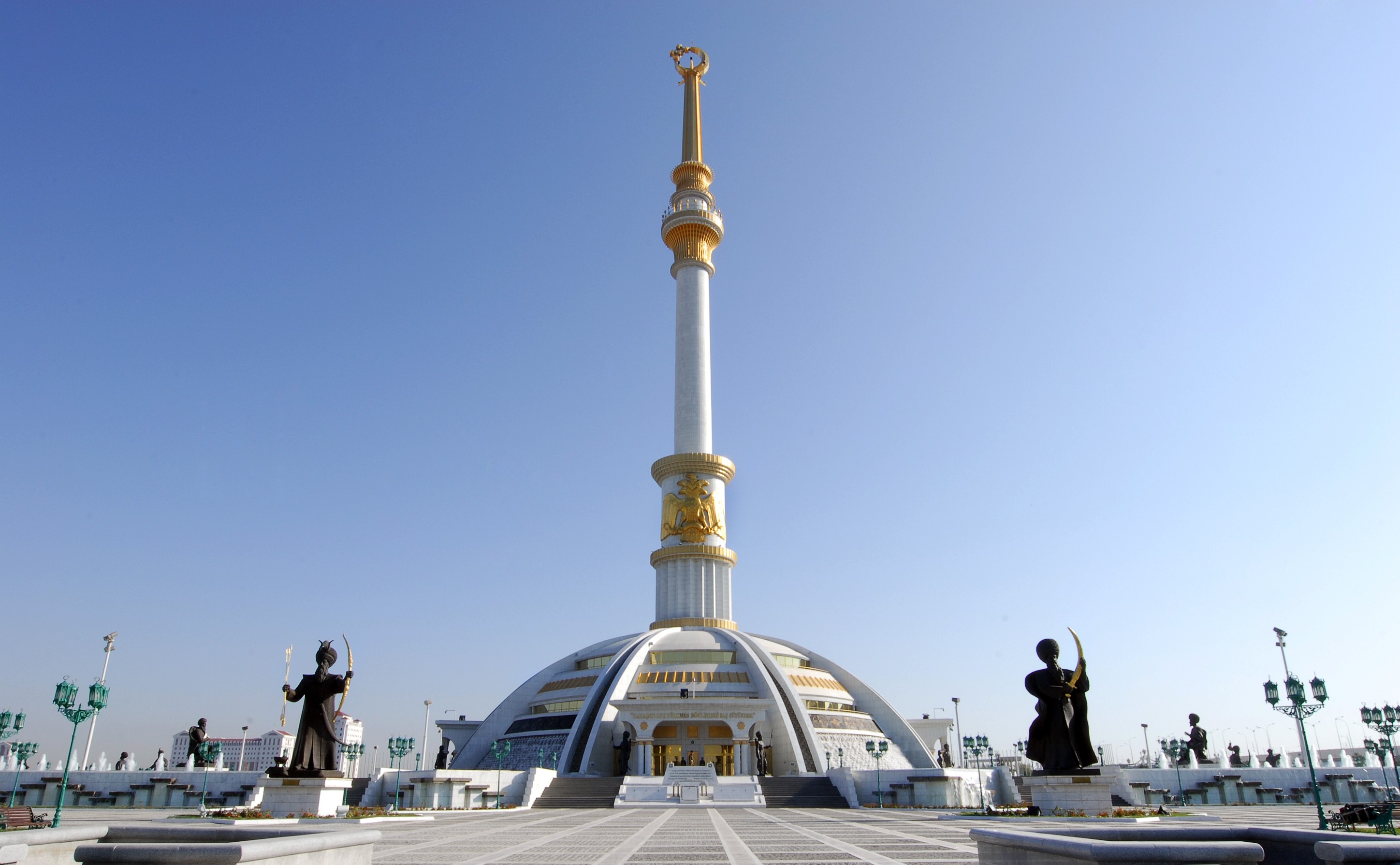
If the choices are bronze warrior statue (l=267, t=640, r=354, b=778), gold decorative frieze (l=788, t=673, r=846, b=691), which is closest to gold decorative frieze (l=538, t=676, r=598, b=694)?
gold decorative frieze (l=788, t=673, r=846, b=691)

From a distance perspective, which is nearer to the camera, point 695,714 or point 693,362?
point 695,714

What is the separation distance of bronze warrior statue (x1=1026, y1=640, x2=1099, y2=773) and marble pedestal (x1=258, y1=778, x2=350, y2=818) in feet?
54.0

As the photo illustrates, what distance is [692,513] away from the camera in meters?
50.4

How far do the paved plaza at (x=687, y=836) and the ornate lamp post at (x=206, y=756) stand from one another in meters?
3.75

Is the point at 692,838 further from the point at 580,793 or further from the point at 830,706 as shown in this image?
the point at 830,706

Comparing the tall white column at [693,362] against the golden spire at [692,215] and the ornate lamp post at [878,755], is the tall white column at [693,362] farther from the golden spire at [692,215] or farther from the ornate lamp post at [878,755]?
the ornate lamp post at [878,755]

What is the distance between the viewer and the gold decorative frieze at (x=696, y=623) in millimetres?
48750

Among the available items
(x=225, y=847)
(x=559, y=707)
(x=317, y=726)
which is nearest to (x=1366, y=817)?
(x=225, y=847)

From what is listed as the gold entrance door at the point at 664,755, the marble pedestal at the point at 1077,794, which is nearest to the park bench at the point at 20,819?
the marble pedestal at the point at 1077,794

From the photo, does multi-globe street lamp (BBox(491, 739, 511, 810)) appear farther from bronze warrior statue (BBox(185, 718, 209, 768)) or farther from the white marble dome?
bronze warrior statue (BBox(185, 718, 209, 768))

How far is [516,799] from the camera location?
3244 cm

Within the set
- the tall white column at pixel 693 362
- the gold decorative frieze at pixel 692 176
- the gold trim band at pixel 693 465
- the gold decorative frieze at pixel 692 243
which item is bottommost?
the gold trim band at pixel 693 465

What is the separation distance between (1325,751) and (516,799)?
50595 millimetres

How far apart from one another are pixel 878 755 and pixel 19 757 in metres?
33.9
